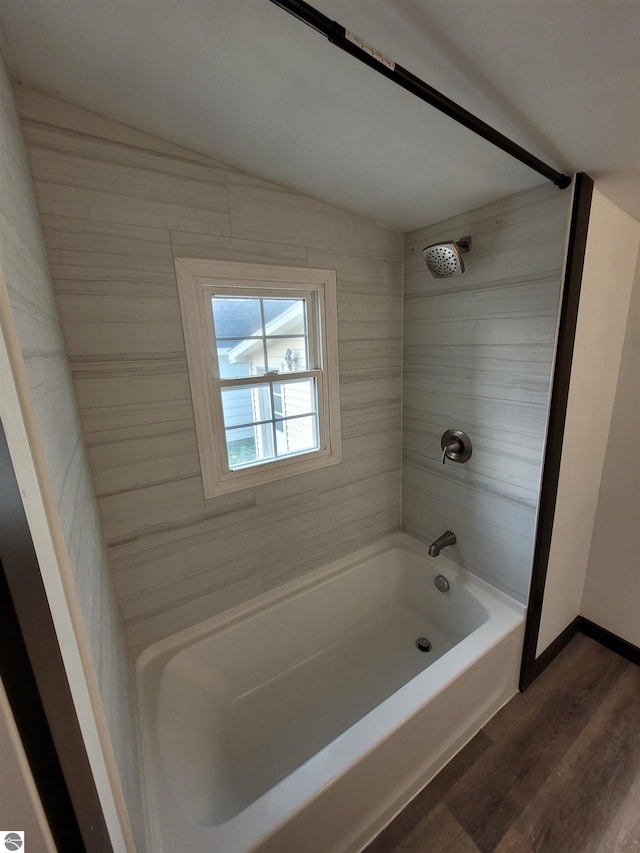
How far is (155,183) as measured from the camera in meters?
1.22

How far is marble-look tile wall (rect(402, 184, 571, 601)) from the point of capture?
1.34 metres

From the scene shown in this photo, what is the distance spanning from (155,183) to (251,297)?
0.51 metres

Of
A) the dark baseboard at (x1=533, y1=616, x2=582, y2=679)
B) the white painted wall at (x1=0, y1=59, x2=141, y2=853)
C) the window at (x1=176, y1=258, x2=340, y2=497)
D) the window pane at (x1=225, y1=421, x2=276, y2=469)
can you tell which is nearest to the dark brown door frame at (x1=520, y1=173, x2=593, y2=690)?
the dark baseboard at (x1=533, y1=616, x2=582, y2=679)

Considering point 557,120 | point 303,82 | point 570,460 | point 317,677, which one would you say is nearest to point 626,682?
point 570,460

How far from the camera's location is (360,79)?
896 millimetres

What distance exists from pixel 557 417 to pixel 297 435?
3.81 feet

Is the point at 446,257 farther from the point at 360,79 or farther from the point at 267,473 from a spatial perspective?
the point at 267,473

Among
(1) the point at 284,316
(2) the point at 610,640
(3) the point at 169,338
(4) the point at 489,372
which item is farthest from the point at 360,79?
(2) the point at 610,640

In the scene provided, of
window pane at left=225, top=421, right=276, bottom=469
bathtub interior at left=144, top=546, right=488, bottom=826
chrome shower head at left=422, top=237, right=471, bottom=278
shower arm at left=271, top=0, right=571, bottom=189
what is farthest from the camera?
window pane at left=225, top=421, right=276, bottom=469

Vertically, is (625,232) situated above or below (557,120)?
below

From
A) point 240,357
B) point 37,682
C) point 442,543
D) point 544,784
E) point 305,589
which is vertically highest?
point 240,357

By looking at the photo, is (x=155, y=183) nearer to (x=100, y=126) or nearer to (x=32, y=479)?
(x=100, y=126)

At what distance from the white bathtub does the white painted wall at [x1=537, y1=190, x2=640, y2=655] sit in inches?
15.5

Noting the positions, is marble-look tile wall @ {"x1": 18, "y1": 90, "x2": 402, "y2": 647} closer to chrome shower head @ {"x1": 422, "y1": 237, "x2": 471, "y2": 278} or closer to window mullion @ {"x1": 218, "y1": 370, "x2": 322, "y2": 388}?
window mullion @ {"x1": 218, "y1": 370, "x2": 322, "y2": 388}
